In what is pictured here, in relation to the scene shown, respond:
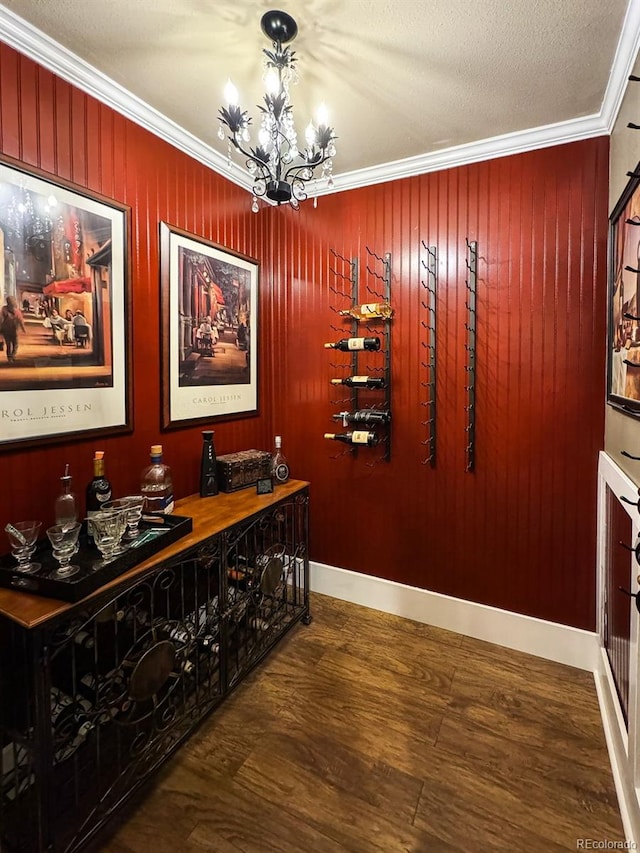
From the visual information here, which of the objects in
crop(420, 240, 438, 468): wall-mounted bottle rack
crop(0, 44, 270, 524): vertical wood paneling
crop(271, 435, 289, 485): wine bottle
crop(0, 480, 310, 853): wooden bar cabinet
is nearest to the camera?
crop(0, 480, 310, 853): wooden bar cabinet

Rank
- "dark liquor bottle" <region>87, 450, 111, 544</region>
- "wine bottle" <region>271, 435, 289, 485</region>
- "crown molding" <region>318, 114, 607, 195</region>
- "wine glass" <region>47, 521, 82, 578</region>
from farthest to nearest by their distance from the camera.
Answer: "wine bottle" <region>271, 435, 289, 485</region> < "crown molding" <region>318, 114, 607, 195</region> < "dark liquor bottle" <region>87, 450, 111, 544</region> < "wine glass" <region>47, 521, 82, 578</region>

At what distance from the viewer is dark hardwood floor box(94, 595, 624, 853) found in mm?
1376

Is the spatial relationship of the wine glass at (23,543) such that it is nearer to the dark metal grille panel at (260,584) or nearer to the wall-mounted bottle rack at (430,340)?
the dark metal grille panel at (260,584)

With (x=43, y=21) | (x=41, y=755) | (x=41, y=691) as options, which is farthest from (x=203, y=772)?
(x=43, y=21)

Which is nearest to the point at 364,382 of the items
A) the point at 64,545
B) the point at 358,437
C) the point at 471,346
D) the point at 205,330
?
the point at 358,437

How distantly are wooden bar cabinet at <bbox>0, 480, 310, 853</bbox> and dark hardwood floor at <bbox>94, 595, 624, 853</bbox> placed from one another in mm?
132

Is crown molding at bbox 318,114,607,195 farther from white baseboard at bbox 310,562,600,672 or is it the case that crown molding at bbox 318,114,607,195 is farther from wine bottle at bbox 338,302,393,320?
white baseboard at bbox 310,562,600,672

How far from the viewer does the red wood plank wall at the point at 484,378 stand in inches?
84.0

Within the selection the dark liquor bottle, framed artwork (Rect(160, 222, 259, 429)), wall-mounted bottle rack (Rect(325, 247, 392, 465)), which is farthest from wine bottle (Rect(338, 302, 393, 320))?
the dark liquor bottle

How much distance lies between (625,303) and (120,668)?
2.34m

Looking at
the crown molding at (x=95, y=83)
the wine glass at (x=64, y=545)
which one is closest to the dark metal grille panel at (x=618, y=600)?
the wine glass at (x=64, y=545)

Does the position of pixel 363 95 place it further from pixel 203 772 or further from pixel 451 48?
pixel 203 772

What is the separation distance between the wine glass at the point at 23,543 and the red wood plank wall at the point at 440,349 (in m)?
0.23

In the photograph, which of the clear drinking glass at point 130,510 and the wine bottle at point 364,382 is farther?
the wine bottle at point 364,382
